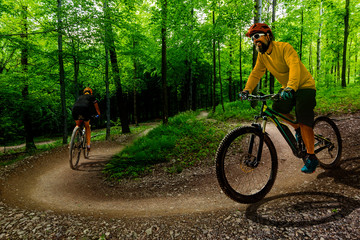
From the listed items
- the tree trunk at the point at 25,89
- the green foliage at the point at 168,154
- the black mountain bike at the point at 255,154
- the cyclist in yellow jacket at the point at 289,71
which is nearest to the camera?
the black mountain bike at the point at 255,154

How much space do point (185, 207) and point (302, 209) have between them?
1.75 metres

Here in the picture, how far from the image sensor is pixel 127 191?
14.6 feet

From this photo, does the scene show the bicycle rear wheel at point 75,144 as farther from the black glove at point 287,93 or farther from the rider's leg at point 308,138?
the rider's leg at point 308,138

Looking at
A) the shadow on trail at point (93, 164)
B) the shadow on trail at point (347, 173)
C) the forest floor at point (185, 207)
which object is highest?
the shadow on trail at point (347, 173)

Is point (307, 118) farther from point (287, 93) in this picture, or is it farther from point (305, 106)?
point (287, 93)

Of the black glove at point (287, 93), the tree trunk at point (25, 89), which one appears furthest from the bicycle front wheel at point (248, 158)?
A: the tree trunk at point (25, 89)

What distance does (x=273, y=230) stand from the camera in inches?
81.9

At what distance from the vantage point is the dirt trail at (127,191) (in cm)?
324

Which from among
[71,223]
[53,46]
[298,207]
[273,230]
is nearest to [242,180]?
[298,207]

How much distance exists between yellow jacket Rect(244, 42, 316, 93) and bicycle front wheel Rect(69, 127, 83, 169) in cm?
544

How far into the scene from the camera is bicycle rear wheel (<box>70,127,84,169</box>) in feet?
19.0

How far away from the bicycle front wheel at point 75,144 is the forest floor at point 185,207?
33.2 inches

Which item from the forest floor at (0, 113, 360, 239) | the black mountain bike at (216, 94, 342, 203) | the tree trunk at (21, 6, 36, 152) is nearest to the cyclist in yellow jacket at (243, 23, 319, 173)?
the black mountain bike at (216, 94, 342, 203)

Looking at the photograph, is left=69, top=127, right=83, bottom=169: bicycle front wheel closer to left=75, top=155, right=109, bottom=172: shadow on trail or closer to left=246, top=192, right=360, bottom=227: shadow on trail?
left=75, top=155, right=109, bottom=172: shadow on trail
